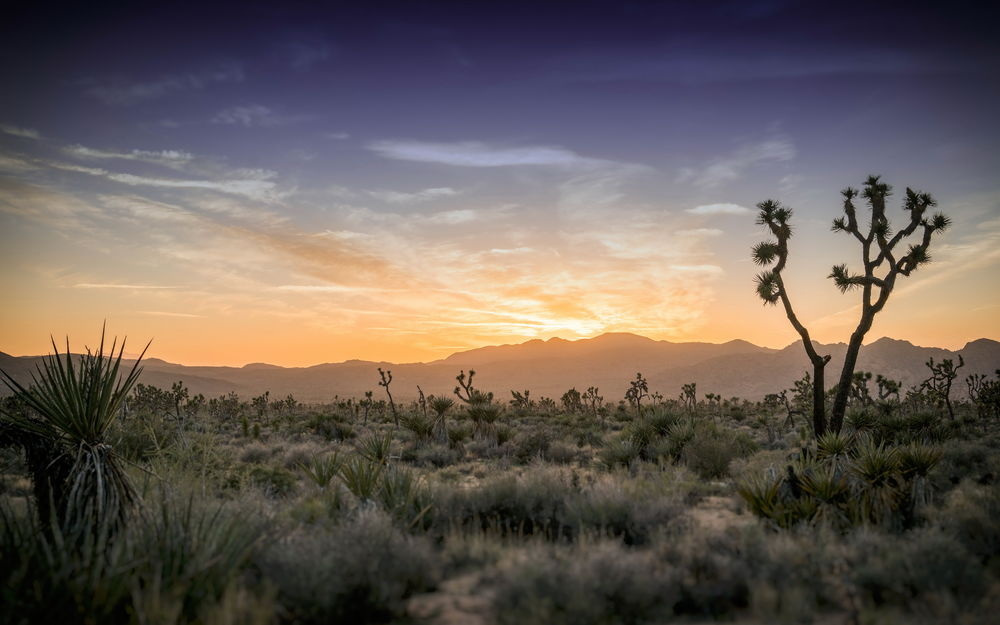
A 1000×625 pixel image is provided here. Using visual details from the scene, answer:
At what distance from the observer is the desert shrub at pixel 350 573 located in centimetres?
449

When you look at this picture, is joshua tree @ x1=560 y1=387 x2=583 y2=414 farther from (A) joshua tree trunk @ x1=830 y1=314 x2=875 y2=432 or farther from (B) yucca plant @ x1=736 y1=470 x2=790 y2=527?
(B) yucca plant @ x1=736 y1=470 x2=790 y2=527

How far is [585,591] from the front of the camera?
15.1 ft

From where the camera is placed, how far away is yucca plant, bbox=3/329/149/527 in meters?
5.77

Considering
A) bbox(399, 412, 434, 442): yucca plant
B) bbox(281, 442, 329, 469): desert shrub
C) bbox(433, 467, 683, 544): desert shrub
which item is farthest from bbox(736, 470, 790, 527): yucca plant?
bbox(399, 412, 434, 442): yucca plant

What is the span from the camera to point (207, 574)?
463 cm

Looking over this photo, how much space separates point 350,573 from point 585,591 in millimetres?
2237

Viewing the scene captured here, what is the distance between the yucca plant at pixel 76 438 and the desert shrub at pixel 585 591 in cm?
451

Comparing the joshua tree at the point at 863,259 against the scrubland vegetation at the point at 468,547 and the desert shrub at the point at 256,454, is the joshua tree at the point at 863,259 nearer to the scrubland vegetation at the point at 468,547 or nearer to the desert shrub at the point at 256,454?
the scrubland vegetation at the point at 468,547

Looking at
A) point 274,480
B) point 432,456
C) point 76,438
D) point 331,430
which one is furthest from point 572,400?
point 76,438

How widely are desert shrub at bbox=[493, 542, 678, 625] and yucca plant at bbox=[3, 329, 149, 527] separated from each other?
14.8 ft

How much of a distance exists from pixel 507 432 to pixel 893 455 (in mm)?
13865

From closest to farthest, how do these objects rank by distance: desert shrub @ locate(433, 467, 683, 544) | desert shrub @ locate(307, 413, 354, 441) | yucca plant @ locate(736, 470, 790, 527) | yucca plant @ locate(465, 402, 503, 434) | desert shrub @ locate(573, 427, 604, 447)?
desert shrub @ locate(433, 467, 683, 544)
yucca plant @ locate(736, 470, 790, 527)
desert shrub @ locate(573, 427, 604, 447)
yucca plant @ locate(465, 402, 503, 434)
desert shrub @ locate(307, 413, 354, 441)

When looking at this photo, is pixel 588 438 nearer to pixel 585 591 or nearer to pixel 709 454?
pixel 709 454

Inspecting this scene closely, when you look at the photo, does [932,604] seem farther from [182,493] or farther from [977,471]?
[977,471]
